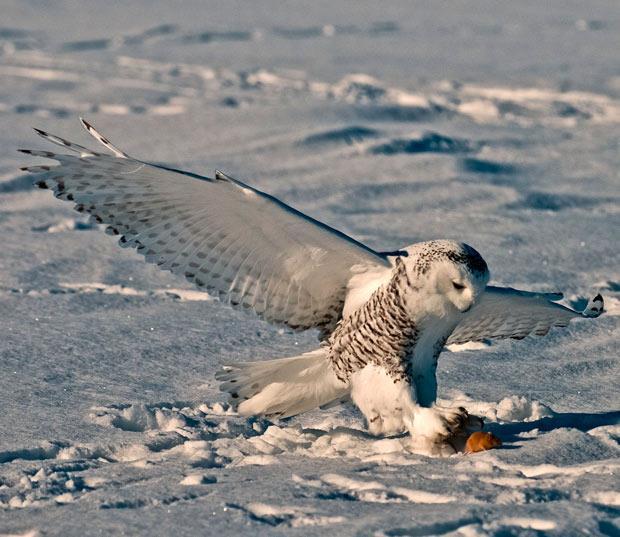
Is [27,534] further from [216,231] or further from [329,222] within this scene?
[329,222]

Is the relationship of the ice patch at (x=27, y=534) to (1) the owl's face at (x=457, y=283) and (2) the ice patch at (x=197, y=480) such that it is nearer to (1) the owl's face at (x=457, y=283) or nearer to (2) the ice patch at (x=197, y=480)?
(2) the ice patch at (x=197, y=480)

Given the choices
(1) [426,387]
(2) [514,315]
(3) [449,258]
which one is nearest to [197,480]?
(1) [426,387]

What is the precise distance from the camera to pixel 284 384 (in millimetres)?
3506

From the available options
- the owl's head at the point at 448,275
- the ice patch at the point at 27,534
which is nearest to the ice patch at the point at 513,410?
the owl's head at the point at 448,275

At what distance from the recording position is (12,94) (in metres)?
8.91

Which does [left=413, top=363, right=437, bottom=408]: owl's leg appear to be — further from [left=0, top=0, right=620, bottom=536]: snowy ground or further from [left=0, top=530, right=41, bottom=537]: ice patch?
[left=0, top=530, right=41, bottom=537]: ice patch

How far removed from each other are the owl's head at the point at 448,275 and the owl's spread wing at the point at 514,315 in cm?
40

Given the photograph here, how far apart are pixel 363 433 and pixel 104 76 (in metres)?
6.68

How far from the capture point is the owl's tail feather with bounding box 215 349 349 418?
11.5 feet

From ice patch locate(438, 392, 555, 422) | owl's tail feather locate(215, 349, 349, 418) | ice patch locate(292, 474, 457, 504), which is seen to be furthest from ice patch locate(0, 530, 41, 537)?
ice patch locate(438, 392, 555, 422)

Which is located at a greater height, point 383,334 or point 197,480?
point 383,334

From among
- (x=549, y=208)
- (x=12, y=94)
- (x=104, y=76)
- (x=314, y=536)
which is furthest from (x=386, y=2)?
(x=314, y=536)

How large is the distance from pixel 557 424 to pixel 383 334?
560 mm

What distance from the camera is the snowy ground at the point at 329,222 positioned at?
2.82m
